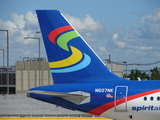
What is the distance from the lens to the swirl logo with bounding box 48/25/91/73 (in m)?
21.8

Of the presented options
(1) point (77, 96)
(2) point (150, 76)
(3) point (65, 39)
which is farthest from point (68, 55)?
(2) point (150, 76)

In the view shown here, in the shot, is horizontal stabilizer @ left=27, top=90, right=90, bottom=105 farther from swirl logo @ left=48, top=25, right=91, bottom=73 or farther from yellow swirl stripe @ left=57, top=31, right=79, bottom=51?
yellow swirl stripe @ left=57, top=31, right=79, bottom=51

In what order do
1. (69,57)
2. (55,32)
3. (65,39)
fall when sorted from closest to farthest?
1. (69,57)
2. (65,39)
3. (55,32)

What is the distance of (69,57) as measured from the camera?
71.5 ft

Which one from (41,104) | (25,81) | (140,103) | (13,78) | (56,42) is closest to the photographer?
(140,103)

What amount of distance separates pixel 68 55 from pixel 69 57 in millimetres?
129

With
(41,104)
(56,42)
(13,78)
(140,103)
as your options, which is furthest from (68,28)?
(13,78)

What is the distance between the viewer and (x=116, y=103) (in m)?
20.6

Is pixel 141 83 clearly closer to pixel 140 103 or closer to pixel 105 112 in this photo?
pixel 140 103

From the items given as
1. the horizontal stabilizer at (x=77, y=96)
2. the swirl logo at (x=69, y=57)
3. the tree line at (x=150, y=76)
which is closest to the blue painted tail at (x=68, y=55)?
the swirl logo at (x=69, y=57)

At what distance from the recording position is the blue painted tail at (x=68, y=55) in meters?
21.8

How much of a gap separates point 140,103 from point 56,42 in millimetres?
5741

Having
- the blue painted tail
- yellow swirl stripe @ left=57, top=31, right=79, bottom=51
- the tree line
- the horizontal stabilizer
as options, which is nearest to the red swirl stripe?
the blue painted tail

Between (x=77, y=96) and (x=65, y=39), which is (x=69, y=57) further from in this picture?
(x=77, y=96)
